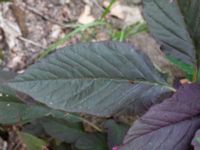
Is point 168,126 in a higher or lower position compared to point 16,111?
higher

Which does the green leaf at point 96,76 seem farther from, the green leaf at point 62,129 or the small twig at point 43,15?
the small twig at point 43,15

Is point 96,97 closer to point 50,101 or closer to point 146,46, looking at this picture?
point 50,101

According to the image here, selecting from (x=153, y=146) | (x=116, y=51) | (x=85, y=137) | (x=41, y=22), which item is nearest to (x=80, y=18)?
(x=41, y=22)

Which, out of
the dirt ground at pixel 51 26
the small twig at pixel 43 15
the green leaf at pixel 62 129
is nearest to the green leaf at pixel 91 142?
the green leaf at pixel 62 129

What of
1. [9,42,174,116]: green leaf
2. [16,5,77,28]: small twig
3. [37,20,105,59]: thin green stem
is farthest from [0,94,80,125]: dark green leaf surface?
[16,5,77,28]: small twig

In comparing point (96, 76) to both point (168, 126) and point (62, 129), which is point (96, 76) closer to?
point (168, 126)

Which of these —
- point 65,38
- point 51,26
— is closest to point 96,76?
point 65,38
